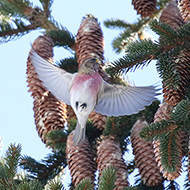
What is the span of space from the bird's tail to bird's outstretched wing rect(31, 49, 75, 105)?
1.11 ft

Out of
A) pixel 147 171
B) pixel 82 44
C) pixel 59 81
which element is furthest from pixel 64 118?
pixel 147 171

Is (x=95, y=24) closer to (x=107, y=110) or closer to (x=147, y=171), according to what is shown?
(x=107, y=110)

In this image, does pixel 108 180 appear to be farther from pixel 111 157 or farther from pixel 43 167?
pixel 43 167

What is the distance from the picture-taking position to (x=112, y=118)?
2.73 meters

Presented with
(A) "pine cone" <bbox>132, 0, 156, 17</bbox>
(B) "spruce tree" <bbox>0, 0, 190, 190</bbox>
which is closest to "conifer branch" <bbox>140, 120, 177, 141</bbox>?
(B) "spruce tree" <bbox>0, 0, 190, 190</bbox>

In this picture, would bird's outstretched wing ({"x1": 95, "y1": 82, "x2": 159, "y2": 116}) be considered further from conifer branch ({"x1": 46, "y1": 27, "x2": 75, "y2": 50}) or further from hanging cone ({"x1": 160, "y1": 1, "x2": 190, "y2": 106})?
conifer branch ({"x1": 46, "y1": 27, "x2": 75, "y2": 50})

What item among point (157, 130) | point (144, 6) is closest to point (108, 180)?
point (157, 130)

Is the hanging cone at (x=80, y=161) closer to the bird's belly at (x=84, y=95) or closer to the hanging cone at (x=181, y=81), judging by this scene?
the bird's belly at (x=84, y=95)

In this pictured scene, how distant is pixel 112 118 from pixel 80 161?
1.00 feet

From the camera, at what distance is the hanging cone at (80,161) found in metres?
2.63

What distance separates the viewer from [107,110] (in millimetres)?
2896

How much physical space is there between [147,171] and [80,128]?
448mm

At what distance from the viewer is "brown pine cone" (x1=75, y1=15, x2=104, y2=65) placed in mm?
3018

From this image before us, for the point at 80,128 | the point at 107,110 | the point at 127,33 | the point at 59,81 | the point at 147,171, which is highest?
the point at 127,33
